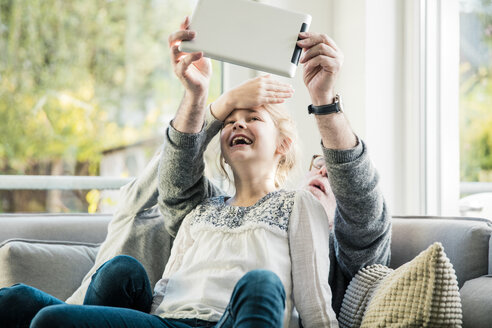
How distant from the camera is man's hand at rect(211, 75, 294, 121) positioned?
4.99 feet

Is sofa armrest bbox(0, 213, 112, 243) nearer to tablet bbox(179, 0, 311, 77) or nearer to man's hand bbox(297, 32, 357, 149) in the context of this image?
tablet bbox(179, 0, 311, 77)

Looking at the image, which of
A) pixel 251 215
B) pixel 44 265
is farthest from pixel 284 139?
pixel 44 265

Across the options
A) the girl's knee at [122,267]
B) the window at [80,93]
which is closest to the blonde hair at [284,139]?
the girl's knee at [122,267]

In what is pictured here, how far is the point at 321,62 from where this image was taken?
1307 mm

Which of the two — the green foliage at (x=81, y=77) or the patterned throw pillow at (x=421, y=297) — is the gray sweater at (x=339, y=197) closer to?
the patterned throw pillow at (x=421, y=297)

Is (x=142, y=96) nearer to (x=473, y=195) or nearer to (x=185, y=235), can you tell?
(x=185, y=235)

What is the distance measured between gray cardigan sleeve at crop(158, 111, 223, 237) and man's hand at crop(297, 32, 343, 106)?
345mm

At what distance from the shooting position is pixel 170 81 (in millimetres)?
2525

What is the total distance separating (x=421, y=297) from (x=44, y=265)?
1036 millimetres

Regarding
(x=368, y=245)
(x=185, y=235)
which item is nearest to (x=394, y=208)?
(x=368, y=245)

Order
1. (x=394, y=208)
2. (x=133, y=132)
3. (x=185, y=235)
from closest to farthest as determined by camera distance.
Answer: (x=185, y=235), (x=394, y=208), (x=133, y=132)

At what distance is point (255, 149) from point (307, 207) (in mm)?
230

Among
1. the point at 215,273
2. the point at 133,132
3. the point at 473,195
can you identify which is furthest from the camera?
the point at 133,132

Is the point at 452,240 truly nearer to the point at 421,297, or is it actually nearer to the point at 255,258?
the point at 421,297
